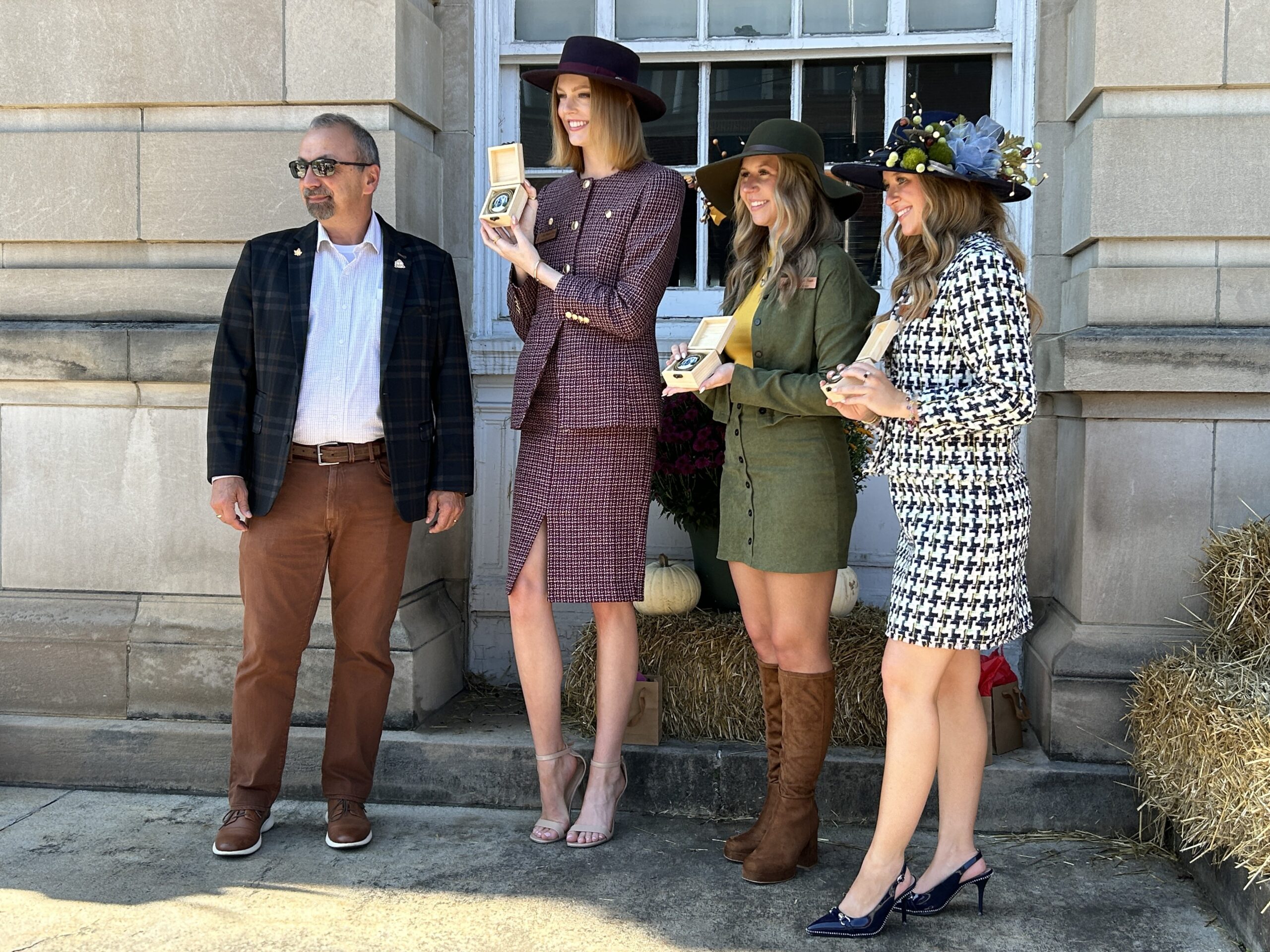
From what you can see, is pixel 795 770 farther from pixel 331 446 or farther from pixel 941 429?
pixel 331 446

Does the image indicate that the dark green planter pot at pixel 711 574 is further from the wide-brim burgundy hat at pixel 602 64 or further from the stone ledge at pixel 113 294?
the stone ledge at pixel 113 294

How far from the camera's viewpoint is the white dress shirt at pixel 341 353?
153 inches

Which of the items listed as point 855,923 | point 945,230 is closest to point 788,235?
point 945,230

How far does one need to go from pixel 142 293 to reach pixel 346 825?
82.8 inches

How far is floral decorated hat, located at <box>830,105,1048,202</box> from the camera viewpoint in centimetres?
320

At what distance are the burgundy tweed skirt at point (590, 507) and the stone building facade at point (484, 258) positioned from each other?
3.06 feet

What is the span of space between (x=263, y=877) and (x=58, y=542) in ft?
5.68

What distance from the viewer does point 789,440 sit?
3572 mm

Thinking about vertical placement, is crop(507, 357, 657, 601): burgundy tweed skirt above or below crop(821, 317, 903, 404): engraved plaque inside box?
below

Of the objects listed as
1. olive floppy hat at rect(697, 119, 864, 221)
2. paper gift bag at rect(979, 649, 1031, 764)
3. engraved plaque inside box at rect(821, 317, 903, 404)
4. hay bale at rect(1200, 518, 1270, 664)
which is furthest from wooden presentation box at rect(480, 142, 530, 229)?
hay bale at rect(1200, 518, 1270, 664)

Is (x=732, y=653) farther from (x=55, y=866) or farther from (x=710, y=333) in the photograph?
(x=55, y=866)

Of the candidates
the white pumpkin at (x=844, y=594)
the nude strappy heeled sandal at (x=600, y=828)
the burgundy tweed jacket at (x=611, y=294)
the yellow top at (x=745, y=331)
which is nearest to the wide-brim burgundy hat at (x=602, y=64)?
the burgundy tweed jacket at (x=611, y=294)

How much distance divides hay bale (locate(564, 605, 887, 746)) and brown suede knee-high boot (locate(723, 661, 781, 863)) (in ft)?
1.44

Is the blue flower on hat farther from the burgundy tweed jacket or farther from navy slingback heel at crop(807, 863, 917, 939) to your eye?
navy slingback heel at crop(807, 863, 917, 939)
